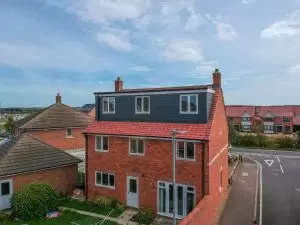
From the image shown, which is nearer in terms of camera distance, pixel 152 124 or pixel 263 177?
pixel 152 124

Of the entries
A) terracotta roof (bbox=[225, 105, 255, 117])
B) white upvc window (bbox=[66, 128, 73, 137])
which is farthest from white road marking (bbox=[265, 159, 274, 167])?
terracotta roof (bbox=[225, 105, 255, 117])

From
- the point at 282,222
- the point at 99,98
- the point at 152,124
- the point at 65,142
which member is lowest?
the point at 282,222

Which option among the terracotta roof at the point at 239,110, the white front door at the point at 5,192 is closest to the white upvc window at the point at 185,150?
the white front door at the point at 5,192

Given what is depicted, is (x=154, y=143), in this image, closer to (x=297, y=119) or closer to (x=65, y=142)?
(x=65, y=142)

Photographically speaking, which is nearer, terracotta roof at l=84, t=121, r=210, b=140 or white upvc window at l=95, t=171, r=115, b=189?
terracotta roof at l=84, t=121, r=210, b=140

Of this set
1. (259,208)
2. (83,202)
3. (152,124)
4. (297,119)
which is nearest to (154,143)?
(152,124)

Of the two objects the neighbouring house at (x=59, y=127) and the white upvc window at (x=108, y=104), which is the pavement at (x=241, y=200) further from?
the neighbouring house at (x=59, y=127)

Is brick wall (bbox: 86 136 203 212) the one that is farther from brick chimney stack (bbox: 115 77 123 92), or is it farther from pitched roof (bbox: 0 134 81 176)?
brick chimney stack (bbox: 115 77 123 92)
